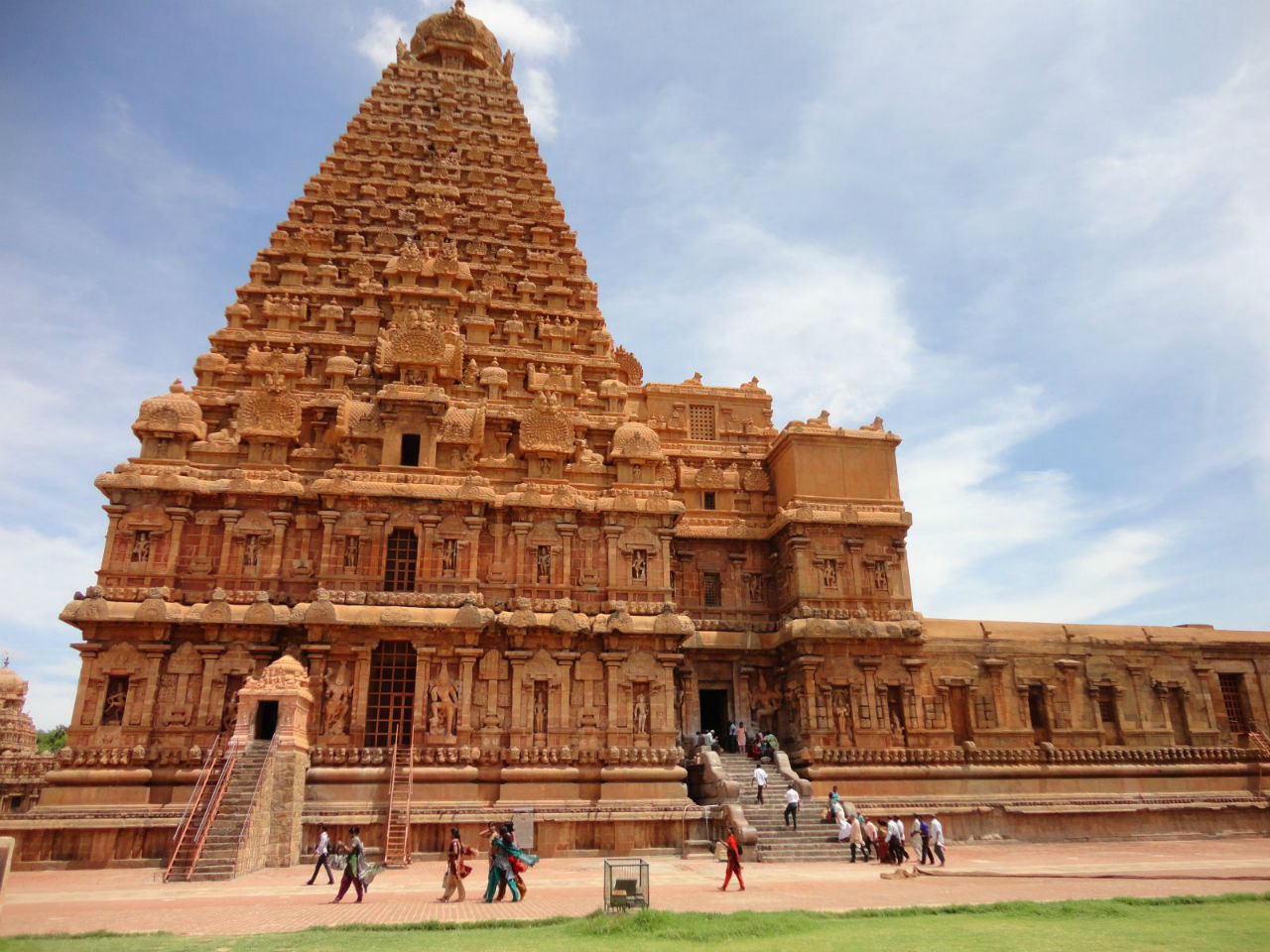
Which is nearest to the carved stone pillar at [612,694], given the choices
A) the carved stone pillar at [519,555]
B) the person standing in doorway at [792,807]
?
the carved stone pillar at [519,555]

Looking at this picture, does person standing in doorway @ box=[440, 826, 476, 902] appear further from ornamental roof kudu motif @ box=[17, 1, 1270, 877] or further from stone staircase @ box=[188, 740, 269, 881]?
ornamental roof kudu motif @ box=[17, 1, 1270, 877]

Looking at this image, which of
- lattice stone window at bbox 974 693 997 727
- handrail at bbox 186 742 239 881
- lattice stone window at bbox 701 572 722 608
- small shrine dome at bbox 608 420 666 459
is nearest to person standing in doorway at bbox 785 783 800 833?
lattice stone window at bbox 701 572 722 608

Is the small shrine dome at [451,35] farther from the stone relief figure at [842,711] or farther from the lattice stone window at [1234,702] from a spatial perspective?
the lattice stone window at [1234,702]

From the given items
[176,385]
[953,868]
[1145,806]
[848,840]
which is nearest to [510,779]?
[848,840]

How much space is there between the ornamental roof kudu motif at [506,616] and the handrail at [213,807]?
10 cm

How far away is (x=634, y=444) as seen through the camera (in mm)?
31406

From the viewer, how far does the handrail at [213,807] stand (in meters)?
19.8

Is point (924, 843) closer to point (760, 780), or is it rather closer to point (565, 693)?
point (760, 780)

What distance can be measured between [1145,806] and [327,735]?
26612 mm

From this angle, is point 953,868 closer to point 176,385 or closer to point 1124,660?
point 1124,660

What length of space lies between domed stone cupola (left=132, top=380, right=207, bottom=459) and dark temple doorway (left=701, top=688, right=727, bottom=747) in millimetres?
19413

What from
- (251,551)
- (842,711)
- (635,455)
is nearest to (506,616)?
(635,455)

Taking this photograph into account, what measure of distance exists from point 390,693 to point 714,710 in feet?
38.9

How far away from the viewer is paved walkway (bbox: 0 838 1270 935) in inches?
582
